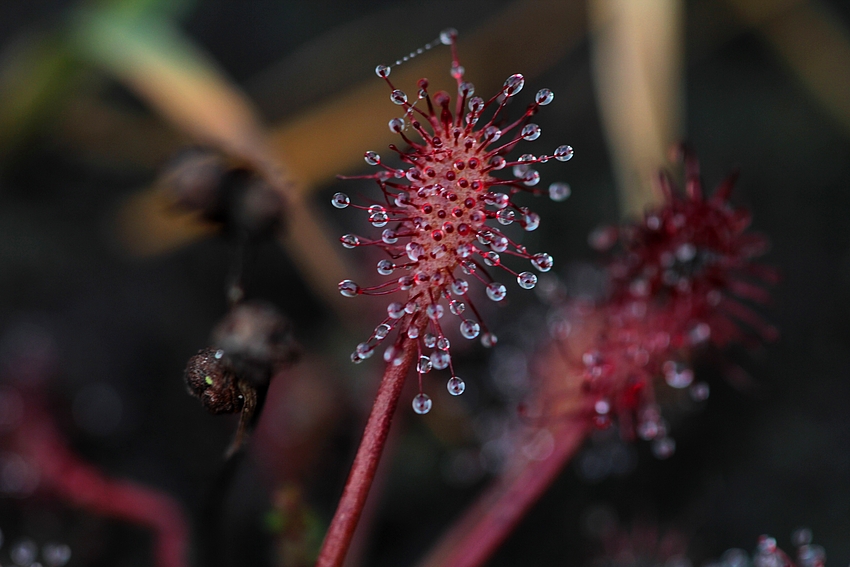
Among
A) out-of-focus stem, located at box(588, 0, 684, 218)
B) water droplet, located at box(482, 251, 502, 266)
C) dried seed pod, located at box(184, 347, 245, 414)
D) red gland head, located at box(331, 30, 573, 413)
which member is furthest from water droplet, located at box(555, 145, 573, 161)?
out-of-focus stem, located at box(588, 0, 684, 218)

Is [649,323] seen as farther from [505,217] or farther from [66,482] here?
[66,482]

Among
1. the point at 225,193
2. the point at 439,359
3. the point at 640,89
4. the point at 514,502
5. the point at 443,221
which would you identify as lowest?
the point at 514,502

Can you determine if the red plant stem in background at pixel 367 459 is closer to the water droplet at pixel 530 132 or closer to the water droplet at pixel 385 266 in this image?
the water droplet at pixel 385 266

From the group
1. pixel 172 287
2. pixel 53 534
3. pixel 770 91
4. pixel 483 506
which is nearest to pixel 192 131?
pixel 172 287

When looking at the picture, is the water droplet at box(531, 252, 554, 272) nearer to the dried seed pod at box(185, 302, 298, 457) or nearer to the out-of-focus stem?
the dried seed pod at box(185, 302, 298, 457)

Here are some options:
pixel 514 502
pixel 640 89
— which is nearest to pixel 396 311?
pixel 514 502

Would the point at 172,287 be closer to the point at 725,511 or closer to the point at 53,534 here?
the point at 53,534

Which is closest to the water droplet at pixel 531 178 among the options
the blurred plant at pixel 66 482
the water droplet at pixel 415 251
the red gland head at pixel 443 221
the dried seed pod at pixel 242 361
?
the red gland head at pixel 443 221
